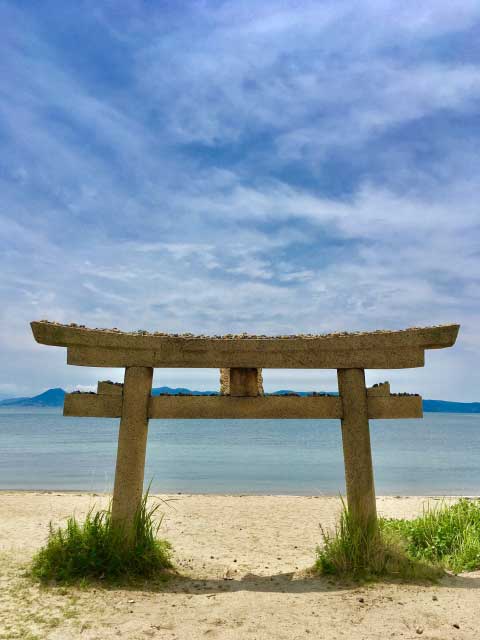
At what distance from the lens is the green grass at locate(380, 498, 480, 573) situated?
600cm

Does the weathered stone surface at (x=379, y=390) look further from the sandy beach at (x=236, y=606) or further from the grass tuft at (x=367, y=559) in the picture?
the sandy beach at (x=236, y=606)

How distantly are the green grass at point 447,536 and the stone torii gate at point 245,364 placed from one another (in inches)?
57.8

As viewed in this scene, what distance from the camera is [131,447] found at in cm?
578

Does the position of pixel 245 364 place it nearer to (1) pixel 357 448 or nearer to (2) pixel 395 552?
(1) pixel 357 448

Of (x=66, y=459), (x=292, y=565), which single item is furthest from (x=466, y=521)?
(x=66, y=459)

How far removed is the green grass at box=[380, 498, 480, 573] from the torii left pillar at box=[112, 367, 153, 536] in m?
2.95

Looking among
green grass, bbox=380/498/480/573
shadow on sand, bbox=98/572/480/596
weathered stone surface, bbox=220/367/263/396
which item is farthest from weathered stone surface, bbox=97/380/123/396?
green grass, bbox=380/498/480/573

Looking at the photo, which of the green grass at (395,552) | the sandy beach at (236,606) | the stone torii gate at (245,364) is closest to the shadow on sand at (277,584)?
the sandy beach at (236,606)

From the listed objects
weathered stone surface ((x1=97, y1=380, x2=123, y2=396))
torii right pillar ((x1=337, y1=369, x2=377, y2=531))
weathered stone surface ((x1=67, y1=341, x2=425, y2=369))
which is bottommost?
torii right pillar ((x1=337, y1=369, x2=377, y2=531))

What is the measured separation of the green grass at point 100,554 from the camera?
5.40 metres

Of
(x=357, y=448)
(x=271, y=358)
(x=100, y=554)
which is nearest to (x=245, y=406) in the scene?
(x=271, y=358)

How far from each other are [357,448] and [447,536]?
2027 millimetres

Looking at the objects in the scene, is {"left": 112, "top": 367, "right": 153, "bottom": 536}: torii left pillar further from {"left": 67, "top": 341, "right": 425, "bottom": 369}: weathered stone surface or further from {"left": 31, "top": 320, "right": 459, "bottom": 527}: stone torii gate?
{"left": 67, "top": 341, "right": 425, "bottom": 369}: weathered stone surface

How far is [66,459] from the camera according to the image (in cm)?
2850
